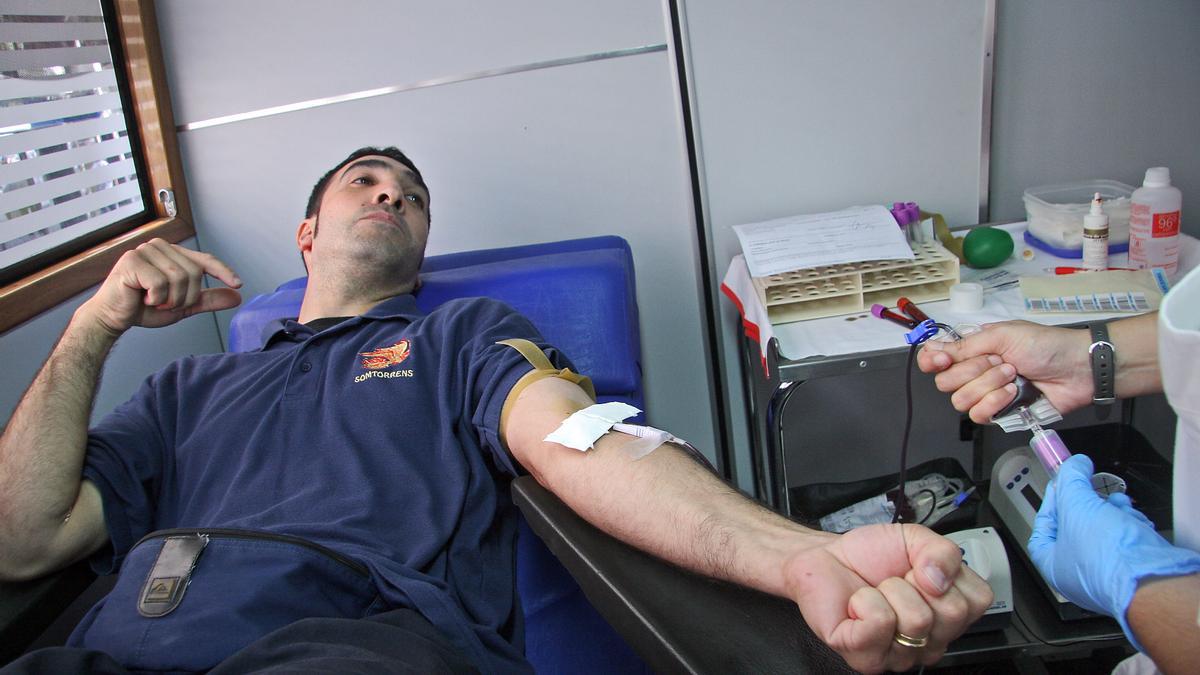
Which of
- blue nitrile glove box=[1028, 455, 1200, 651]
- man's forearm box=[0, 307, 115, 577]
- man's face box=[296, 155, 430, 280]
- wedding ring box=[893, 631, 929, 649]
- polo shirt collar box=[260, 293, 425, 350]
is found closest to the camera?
wedding ring box=[893, 631, 929, 649]

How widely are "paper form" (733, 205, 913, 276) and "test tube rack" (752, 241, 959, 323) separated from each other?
0.10 feet

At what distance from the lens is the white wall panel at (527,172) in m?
2.09

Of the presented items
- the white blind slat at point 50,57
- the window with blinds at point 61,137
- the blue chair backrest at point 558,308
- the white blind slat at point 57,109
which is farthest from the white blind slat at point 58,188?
the blue chair backrest at point 558,308

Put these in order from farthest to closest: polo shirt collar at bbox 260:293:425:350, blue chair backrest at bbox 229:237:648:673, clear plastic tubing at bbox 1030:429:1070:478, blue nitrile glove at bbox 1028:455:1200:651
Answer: polo shirt collar at bbox 260:293:425:350
blue chair backrest at bbox 229:237:648:673
clear plastic tubing at bbox 1030:429:1070:478
blue nitrile glove at bbox 1028:455:1200:651

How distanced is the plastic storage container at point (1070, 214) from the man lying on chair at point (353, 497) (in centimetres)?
108

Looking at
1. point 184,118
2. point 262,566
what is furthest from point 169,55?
point 262,566

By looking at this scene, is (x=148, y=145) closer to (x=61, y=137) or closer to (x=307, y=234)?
(x=61, y=137)

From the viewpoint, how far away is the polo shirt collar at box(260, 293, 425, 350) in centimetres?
153

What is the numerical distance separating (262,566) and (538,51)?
4.56 ft

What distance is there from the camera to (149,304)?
1.43m

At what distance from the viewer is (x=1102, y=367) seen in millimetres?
1192

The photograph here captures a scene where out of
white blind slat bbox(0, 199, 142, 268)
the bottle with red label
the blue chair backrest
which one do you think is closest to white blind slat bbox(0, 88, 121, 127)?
white blind slat bbox(0, 199, 142, 268)

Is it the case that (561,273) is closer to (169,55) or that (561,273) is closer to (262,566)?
(262,566)

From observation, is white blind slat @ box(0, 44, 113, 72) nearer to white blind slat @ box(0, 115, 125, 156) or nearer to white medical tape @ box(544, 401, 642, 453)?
white blind slat @ box(0, 115, 125, 156)
